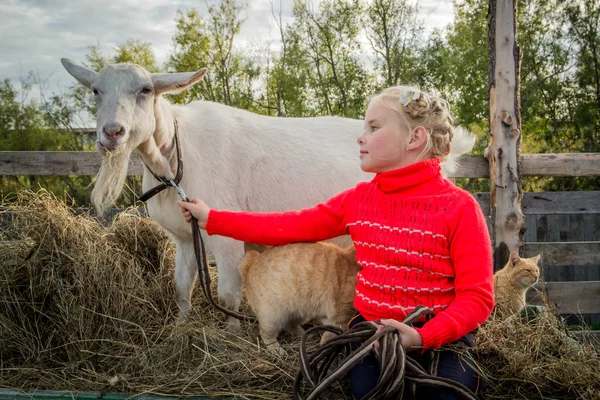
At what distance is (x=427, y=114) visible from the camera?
2119 mm

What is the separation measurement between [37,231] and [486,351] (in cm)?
244

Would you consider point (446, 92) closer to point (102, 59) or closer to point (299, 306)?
point (102, 59)

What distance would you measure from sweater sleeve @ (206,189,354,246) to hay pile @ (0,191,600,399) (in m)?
0.47

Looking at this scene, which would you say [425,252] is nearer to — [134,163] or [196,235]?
[196,235]

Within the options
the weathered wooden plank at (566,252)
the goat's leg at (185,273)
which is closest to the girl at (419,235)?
the goat's leg at (185,273)

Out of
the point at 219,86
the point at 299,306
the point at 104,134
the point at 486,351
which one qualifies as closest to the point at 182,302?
the point at 299,306

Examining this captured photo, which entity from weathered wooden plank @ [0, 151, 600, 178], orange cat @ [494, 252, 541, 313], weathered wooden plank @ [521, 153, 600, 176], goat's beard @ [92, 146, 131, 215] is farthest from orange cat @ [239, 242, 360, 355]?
weathered wooden plank @ [521, 153, 600, 176]

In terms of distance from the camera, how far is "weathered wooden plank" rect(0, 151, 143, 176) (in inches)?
218

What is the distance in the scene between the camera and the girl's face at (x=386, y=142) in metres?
2.12

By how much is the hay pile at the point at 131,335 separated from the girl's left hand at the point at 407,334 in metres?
0.37

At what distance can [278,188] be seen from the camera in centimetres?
342

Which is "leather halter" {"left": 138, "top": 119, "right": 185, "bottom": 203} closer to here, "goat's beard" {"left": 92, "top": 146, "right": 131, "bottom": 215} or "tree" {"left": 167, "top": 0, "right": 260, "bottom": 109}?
"goat's beard" {"left": 92, "top": 146, "right": 131, "bottom": 215}

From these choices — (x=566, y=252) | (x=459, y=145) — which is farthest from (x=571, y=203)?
(x=459, y=145)

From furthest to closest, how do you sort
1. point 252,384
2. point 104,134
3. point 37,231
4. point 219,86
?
point 219,86, point 37,231, point 104,134, point 252,384
